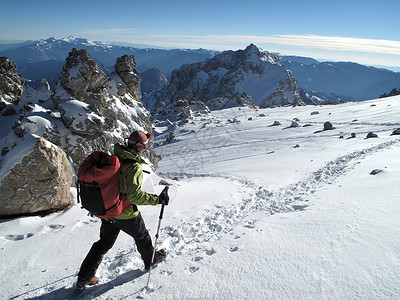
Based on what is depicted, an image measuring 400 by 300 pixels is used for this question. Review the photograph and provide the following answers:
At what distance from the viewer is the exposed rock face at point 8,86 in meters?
12.2

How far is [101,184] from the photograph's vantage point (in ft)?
9.75

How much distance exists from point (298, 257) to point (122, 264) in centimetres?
281

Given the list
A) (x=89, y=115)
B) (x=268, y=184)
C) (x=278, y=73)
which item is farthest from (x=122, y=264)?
(x=278, y=73)

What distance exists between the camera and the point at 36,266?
3.93 meters

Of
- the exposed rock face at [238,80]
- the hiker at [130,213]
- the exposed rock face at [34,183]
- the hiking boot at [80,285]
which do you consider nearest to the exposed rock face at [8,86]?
the exposed rock face at [34,183]

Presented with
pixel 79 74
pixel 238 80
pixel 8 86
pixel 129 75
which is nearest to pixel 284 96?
pixel 238 80

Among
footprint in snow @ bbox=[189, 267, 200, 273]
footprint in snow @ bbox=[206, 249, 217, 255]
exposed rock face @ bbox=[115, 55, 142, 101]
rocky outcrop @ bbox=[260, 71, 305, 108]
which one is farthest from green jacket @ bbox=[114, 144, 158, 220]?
rocky outcrop @ bbox=[260, 71, 305, 108]

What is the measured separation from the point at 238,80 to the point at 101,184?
12178 cm

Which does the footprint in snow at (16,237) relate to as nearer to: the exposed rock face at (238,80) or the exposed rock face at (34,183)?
the exposed rock face at (34,183)

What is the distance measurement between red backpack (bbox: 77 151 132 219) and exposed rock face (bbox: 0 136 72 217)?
3673mm

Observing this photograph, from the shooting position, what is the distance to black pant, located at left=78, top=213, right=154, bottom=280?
336 cm

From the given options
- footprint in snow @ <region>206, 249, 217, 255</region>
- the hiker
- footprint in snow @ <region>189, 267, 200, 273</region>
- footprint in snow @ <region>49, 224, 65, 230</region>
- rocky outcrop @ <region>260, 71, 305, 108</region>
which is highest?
the hiker

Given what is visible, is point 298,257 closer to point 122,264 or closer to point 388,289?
point 388,289

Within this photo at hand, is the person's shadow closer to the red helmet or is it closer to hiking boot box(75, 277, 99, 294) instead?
hiking boot box(75, 277, 99, 294)
